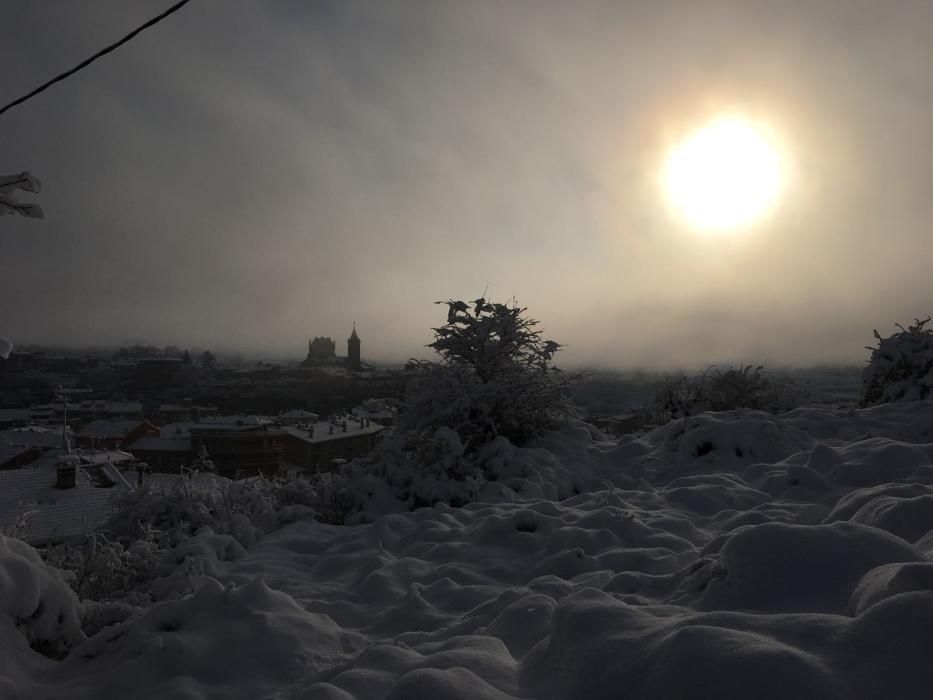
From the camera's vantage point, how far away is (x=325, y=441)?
3797 centimetres

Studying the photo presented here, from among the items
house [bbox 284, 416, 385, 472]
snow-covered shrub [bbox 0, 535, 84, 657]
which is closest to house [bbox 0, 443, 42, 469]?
house [bbox 284, 416, 385, 472]

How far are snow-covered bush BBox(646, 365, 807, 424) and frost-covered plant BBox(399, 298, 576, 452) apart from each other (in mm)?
3541

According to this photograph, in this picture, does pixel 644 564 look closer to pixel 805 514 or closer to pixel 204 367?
pixel 805 514

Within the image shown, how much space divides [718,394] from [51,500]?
1646 cm

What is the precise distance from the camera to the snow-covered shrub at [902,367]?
382 inches

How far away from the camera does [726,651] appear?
1.63 m

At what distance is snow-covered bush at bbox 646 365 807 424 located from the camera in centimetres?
1092

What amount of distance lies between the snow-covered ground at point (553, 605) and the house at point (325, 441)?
32.9 m

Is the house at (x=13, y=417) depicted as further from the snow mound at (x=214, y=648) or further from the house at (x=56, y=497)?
the snow mound at (x=214, y=648)

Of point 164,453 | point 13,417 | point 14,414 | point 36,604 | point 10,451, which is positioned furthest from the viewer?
point 14,414

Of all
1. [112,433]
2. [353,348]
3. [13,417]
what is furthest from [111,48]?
[353,348]

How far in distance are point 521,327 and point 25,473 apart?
54.8ft

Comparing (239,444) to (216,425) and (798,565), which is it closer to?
(216,425)

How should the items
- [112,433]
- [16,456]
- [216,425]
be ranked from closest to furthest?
[16,456]
[216,425]
[112,433]
